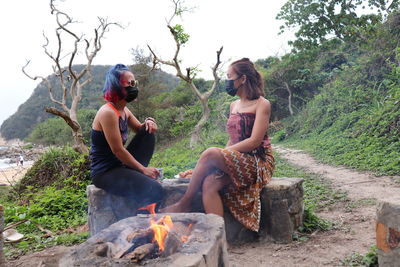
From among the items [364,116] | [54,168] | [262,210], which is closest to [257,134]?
[262,210]

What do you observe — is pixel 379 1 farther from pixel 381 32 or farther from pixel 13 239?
pixel 13 239

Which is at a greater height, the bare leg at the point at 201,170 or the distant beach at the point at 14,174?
the bare leg at the point at 201,170

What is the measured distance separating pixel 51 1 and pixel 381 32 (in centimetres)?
1210

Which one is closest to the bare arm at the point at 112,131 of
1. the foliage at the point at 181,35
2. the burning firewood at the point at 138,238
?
the burning firewood at the point at 138,238

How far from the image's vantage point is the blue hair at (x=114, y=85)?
8.07 feet

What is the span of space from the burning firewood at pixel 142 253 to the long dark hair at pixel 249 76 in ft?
5.48

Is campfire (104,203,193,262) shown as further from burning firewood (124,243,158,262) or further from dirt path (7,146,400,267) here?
dirt path (7,146,400,267)

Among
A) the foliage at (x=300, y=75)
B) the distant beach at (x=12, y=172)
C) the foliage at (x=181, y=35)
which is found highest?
the foliage at (x=181, y=35)

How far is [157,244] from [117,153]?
3.15ft

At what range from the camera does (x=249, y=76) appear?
2.78 m

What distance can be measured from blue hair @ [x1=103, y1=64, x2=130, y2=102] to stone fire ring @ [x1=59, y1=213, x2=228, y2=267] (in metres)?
1.04

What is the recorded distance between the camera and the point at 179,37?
11.2 m

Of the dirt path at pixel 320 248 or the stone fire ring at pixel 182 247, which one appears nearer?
the stone fire ring at pixel 182 247

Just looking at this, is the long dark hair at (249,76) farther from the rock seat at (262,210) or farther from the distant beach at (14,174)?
the distant beach at (14,174)
